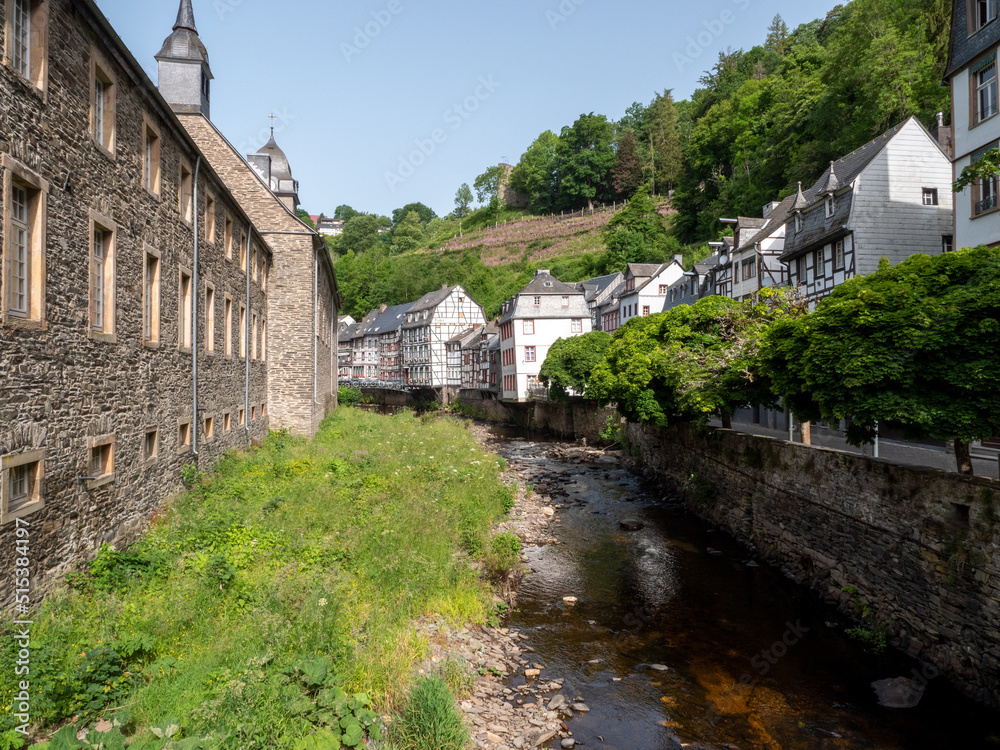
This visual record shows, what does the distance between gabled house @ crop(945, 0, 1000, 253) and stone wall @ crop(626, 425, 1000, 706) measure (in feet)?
24.9

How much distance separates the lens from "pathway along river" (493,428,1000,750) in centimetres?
855

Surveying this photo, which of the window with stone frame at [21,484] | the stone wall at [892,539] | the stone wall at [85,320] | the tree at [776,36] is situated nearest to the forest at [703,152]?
the tree at [776,36]

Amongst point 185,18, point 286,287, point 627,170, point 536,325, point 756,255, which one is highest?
point 627,170

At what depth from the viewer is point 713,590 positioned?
45.8 ft

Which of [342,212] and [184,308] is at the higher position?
[342,212]

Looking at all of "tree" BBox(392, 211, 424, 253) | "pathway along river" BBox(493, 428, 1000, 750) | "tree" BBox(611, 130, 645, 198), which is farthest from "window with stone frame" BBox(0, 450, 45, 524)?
"tree" BBox(392, 211, 424, 253)

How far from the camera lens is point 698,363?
20875 millimetres

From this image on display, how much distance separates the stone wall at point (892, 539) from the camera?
9.36 meters

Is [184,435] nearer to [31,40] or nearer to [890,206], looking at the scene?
[31,40]

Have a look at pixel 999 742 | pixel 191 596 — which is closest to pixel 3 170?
pixel 191 596

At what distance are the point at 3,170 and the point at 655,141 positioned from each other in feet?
350

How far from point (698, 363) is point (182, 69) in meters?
21.1

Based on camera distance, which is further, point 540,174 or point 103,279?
point 540,174

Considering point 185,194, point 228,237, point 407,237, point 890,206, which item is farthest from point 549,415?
point 407,237
